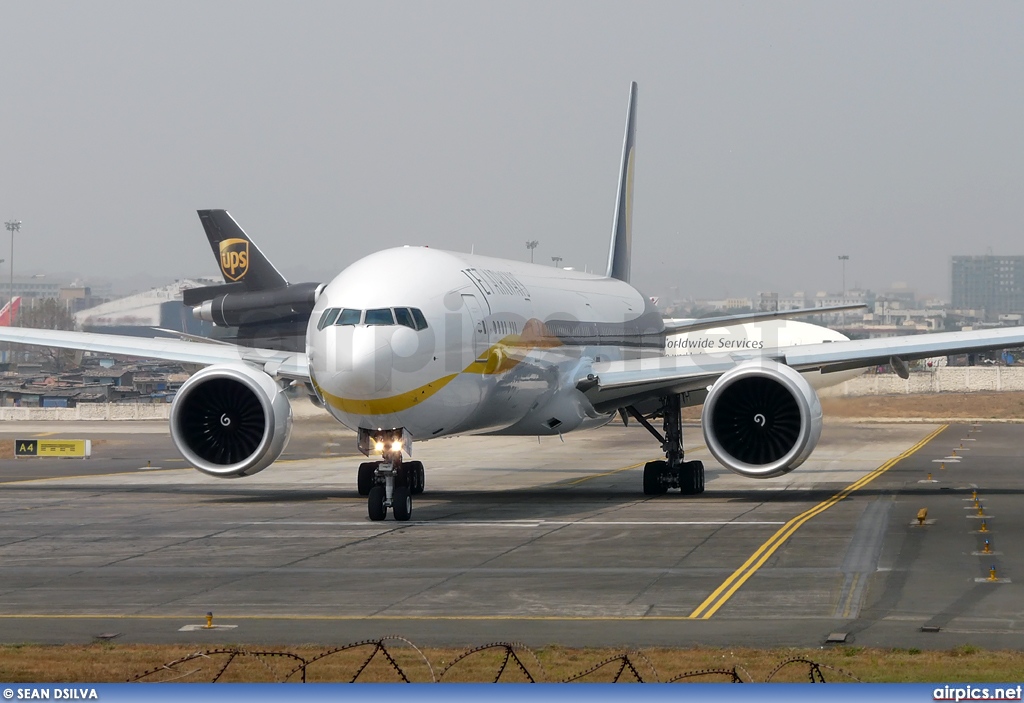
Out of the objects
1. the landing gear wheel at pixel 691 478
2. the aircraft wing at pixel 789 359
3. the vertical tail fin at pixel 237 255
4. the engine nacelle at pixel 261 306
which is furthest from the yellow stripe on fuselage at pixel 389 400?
the vertical tail fin at pixel 237 255

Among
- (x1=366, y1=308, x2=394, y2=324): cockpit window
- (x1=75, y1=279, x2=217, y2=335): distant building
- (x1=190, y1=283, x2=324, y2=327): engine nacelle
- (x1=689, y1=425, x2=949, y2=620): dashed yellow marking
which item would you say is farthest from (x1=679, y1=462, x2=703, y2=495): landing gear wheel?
(x1=75, y1=279, x2=217, y2=335): distant building

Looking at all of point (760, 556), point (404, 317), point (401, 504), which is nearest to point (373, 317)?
point (404, 317)

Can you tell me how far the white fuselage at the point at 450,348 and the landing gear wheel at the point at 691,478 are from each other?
223 centimetres

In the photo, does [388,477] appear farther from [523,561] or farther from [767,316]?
[767,316]

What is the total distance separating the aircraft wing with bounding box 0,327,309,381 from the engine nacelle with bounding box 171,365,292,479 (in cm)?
128

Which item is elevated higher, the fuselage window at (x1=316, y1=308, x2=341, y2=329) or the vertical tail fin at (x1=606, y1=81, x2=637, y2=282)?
the vertical tail fin at (x1=606, y1=81, x2=637, y2=282)

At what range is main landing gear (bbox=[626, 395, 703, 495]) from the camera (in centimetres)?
3028

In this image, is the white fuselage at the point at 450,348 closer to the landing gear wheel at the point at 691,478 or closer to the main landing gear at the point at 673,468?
the main landing gear at the point at 673,468

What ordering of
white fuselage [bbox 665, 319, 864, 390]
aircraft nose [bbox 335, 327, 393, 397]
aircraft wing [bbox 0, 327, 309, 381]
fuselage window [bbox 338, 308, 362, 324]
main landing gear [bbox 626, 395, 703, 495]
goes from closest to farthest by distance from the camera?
1. aircraft nose [bbox 335, 327, 393, 397]
2. fuselage window [bbox 338, 308, 362, 324]
3. aircraft wing [bbox 0, 327, 309, 381]
4. main landing gear [bbox 626, 395, 703, 495]
5. white fuselage [bbox 665, 319, 864, 390]

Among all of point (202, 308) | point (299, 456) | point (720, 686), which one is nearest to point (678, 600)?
point (720, 686)

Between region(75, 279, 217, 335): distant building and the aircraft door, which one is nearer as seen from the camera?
the aircraft door

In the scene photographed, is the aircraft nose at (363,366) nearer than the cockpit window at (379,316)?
Yes

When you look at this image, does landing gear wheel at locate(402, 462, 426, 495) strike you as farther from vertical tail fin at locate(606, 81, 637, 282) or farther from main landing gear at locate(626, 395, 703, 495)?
vertical tail fin at locate(606, 81, 637, 282)

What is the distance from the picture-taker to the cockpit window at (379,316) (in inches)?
901
